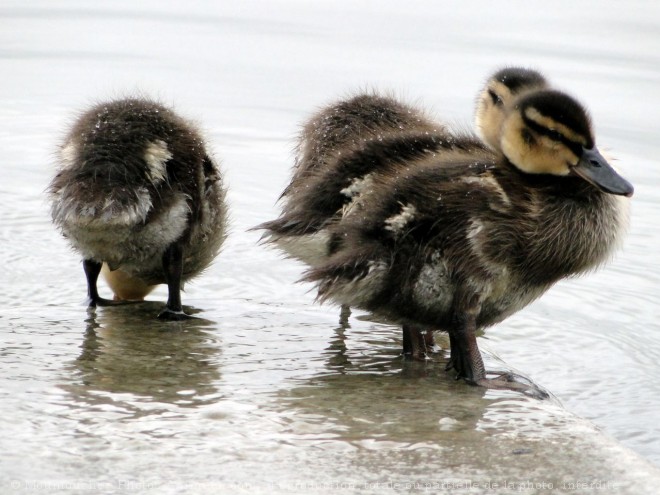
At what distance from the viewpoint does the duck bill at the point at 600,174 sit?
4.27 meters

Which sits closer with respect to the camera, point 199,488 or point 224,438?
point 199,488

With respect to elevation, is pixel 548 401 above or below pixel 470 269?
below

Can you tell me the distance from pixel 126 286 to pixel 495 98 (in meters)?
1.88

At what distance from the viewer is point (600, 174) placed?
14.1 ft

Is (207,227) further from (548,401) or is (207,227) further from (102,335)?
(548,401)

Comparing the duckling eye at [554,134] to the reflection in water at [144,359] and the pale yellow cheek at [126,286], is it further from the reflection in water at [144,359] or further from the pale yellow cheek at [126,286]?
the pale yellow cheek at [126,286]

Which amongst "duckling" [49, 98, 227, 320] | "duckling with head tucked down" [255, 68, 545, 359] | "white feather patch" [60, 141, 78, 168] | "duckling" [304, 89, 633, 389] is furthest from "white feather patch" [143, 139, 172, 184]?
"duckling" [304, 89, 633, 389]

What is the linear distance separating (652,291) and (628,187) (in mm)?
2449

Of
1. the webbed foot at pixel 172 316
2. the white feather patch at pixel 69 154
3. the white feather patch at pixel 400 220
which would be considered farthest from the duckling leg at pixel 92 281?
the white feather patch at pixel 400 220

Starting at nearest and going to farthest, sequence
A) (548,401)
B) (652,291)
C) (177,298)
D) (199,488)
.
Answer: (199,488), (548,401), (177,298), (652,291)

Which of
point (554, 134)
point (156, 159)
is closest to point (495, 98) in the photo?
point (554, 134)

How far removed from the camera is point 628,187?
429 centimetres

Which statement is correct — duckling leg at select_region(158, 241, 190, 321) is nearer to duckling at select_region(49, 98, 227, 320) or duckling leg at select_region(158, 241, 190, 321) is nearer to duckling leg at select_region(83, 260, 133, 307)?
duckling at select_region(49, 98, 227, 320)

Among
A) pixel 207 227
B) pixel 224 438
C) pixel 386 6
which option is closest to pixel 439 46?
pixel 386 6
